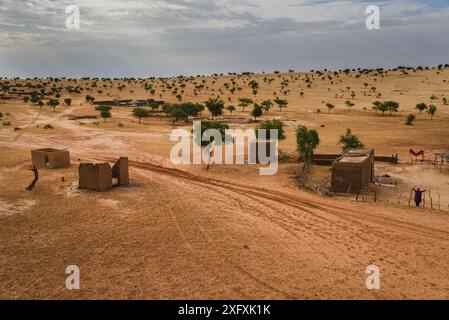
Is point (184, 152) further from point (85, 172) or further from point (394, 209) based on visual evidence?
point (394, 209)

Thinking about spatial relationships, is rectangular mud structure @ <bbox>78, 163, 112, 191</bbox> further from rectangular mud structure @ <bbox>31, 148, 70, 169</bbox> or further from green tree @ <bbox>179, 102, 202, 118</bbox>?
green tree @ <bbox>179, 102, 202, 118</bbox>

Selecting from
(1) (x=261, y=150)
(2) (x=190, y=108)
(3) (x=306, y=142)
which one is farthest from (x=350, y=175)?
(2) (x=190, y=108)

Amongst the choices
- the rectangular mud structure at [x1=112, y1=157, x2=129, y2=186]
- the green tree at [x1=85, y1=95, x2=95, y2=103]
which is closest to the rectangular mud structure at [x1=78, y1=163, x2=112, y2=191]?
the rectangular mud structure at [x1=112, y1=157, x2=129, y2=186]

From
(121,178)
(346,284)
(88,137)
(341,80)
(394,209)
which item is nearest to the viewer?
(346,284)

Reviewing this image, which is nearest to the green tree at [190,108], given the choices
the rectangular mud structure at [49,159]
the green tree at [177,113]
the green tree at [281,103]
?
the green tree at [177,113]

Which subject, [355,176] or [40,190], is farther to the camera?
[355,176]

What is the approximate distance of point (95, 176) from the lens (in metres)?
18.3

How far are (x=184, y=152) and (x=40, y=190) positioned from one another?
42.2 ft

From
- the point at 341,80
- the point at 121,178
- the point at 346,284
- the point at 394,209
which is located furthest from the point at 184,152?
the point at 341,80

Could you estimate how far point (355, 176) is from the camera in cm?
2023

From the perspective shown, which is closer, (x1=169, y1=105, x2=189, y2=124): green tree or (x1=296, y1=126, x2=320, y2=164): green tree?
(x1=296, y1=126, x2=320, y2=164): green tree

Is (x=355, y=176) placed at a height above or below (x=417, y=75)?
below

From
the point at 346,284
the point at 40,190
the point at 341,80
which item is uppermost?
the point at 341,80

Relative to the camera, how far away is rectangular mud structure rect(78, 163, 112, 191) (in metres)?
18.2
